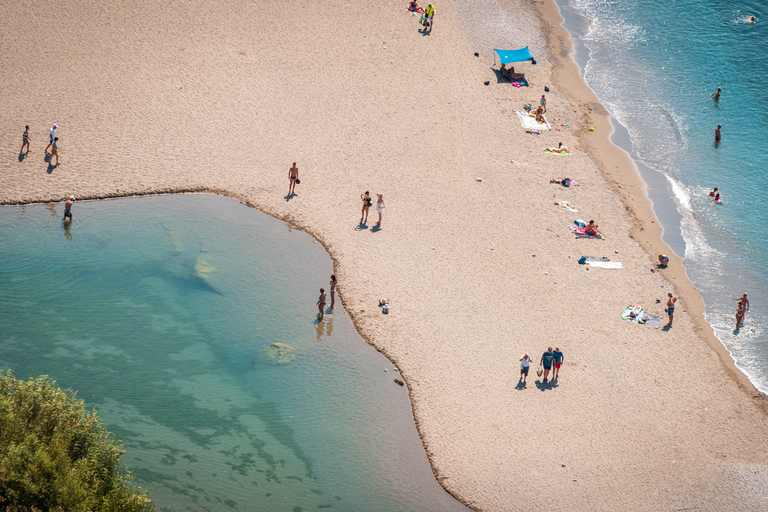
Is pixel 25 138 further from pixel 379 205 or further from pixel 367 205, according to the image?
pixel 379 205

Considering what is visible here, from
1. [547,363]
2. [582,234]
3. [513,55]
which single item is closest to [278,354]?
[547,363]

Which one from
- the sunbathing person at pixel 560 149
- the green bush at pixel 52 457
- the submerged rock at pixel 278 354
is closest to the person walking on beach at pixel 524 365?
the submerged rock at pixel 278 354

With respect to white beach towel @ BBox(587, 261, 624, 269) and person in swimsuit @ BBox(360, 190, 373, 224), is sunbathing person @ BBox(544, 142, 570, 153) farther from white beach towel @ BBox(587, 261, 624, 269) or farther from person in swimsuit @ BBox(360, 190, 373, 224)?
person in swimsuit @ BBox(360, 190, 373, 224)

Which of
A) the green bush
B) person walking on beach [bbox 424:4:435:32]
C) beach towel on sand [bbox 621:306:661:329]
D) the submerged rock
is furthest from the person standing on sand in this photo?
person walking on beach [bbox 424:4:435:32]

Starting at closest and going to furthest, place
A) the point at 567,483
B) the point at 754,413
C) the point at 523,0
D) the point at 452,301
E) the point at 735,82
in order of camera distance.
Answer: the point at 567,483 < the point at 754,413 < the point at 452,301 < the point at 735,82 < the point at 523,0

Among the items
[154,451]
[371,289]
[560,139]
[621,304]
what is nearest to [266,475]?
[154,451]

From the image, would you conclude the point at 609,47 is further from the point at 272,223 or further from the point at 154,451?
the point at 154,451

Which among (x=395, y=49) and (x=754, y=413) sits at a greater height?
(x=395, y=49)
